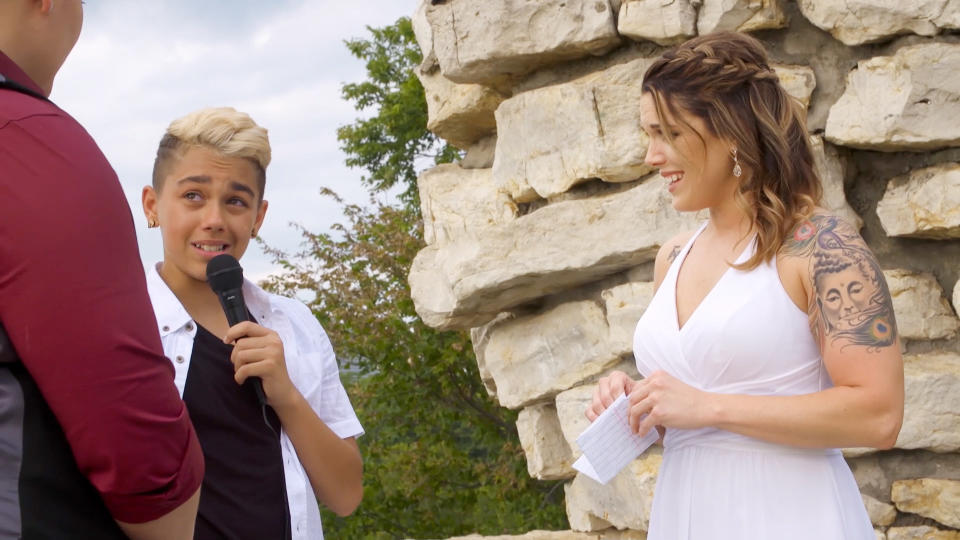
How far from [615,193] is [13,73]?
2615 millimetres

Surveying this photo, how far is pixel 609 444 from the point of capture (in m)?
2.44

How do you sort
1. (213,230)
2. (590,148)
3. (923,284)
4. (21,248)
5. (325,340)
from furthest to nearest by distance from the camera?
(590,148) < (923,284) < (325,340) < (213,230) < (21,248)

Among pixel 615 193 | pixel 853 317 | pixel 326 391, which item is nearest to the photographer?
pixel 853 317

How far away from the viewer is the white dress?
2.28 metres

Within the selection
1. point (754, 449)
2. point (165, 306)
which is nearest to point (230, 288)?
point (165, 306)

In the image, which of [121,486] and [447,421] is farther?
[447,421]

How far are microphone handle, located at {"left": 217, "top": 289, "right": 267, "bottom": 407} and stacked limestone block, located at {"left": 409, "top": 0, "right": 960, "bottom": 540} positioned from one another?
169cm

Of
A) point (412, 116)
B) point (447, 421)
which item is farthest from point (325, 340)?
point (412, 116)

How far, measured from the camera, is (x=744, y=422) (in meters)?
2.24

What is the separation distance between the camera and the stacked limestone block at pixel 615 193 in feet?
10.4

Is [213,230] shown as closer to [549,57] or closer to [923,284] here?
[549,57]

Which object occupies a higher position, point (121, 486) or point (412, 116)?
point (121, 486)

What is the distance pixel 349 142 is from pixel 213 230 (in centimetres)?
1427

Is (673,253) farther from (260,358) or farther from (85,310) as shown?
(85,310)
